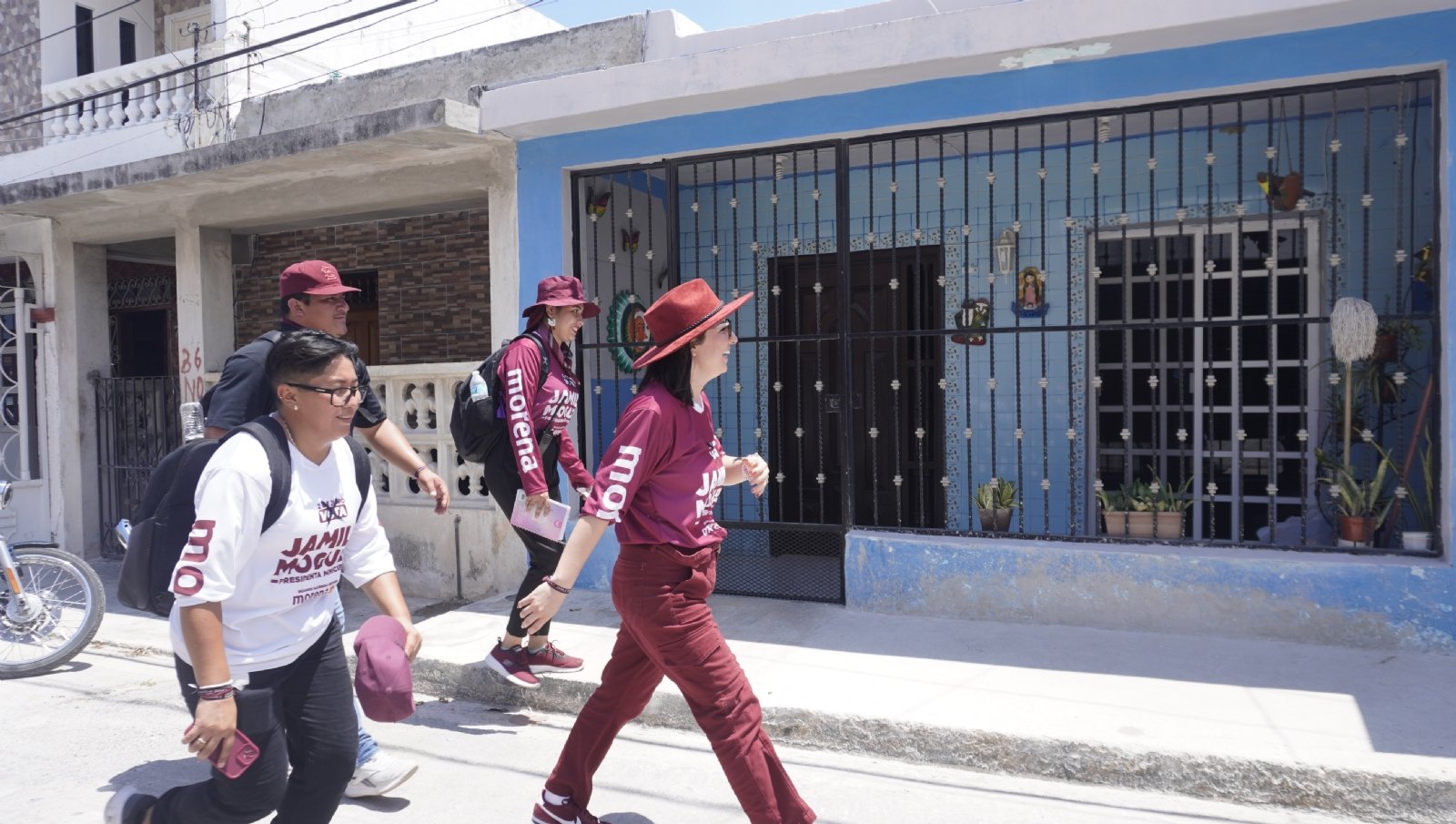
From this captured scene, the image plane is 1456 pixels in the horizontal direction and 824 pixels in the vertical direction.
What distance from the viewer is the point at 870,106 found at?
223 inches

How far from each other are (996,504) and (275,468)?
479cm

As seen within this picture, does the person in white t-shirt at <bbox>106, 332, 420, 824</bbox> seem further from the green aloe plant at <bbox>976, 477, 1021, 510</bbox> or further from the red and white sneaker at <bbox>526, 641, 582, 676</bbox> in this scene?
the green aloe plant at <bbox>976, 477, 1021, 510</bbox>

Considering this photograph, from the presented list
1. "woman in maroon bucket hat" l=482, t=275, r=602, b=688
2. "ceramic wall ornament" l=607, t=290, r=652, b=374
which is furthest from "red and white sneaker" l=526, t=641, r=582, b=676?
"ceramic wall ornament" l=607, t=290, r=652, b=374

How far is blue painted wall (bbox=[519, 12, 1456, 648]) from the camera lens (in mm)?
4664

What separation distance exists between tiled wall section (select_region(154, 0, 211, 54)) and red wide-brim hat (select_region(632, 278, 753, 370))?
1252 cm

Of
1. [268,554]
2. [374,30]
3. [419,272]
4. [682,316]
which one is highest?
[374,30]

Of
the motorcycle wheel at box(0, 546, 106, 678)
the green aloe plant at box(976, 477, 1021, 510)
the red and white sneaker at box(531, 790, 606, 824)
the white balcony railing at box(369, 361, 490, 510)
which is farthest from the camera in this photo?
the white balcony railing at box(369, 361, 490, 510)

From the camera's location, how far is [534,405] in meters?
4.52

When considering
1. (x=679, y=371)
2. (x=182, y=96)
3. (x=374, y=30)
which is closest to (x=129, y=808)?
(x=679, y=371)

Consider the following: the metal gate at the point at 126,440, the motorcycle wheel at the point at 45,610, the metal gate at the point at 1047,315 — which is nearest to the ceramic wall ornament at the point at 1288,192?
the metal gate at the point at 1047,315

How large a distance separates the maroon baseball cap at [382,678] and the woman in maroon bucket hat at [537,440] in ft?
5.72

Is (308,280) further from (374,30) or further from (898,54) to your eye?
(374,30)

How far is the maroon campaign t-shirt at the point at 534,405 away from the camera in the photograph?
4371 millimetres

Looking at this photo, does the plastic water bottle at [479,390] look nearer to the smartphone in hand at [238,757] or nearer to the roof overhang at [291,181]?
the roof overhang at [291,181]
